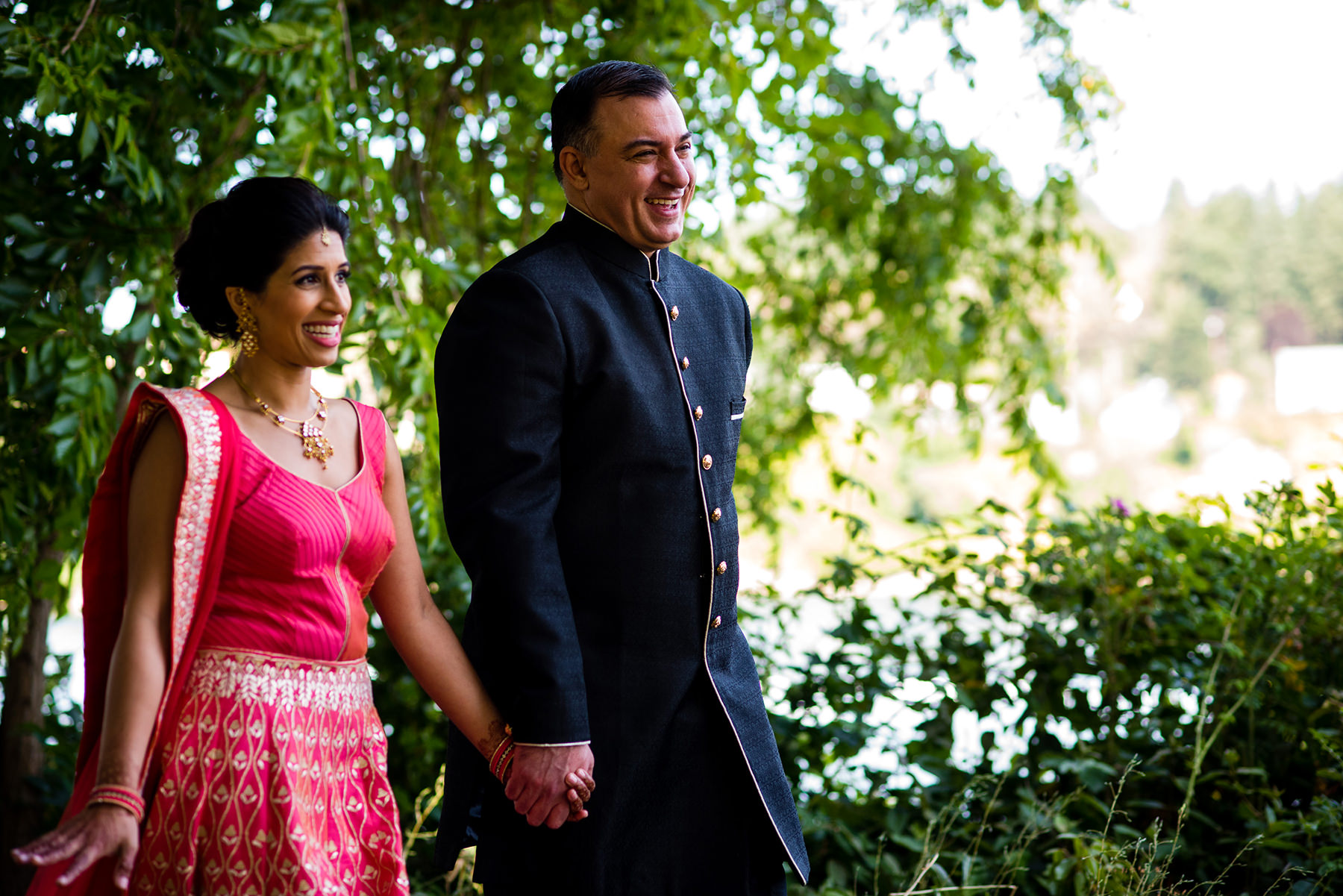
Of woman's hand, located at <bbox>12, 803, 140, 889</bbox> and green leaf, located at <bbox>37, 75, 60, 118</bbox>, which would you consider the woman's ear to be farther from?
green leaf, located at <bbox>37, 75, 60, 118</bbox>

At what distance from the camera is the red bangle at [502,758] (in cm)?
135

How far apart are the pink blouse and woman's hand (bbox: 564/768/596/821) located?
0.32 meters

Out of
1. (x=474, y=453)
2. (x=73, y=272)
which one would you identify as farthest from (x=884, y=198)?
(x=474, y=453)

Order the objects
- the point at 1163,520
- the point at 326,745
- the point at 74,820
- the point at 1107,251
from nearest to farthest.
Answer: the point at 74,820
the point at 326,745
the point at 1163,520
the point at 1107,251

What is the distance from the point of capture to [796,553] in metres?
12.3

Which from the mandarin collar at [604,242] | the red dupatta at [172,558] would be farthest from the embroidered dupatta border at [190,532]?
the mandarin collar at [604,242]

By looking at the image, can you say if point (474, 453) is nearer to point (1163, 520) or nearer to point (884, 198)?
point (1163, 520)

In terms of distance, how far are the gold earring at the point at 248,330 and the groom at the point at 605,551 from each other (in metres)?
0.23

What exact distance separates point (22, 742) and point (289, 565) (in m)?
1.99

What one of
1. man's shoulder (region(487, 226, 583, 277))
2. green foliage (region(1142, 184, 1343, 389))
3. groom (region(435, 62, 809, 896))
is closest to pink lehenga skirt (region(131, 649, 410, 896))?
groom (region(435, 62, 809, 896))

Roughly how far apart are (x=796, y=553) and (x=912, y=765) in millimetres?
9739

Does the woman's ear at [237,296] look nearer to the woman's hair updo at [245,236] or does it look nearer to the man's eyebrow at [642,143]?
the woman's hair updo at [245,236]

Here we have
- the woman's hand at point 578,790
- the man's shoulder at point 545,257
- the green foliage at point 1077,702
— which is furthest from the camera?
the green foliage at point 1077,702

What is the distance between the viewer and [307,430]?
138 cm
